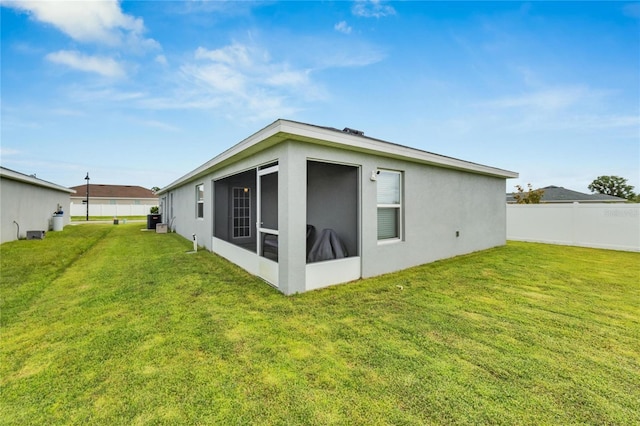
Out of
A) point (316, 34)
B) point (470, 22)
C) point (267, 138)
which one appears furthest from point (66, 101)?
point (470, 22)

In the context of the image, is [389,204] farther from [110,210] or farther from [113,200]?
[113,200]

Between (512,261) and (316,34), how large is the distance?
8.72 meters

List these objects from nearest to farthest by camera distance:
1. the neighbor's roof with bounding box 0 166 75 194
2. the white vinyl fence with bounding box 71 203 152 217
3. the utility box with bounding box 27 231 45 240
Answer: the neighbor's roof with bounding box 0 166 75 194
the utility box with bounding box 27 231 45 240
the white vinyl fence with bounding box 71 203 152 217

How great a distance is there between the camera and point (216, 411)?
181cm

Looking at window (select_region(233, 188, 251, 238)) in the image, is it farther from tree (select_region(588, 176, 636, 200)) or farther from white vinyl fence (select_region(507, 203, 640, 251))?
tree (select_region(588, 176, 636, 200))

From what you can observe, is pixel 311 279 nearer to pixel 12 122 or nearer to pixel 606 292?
pixel 606 292

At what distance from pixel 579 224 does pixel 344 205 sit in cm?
934

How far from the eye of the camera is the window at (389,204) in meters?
5.56

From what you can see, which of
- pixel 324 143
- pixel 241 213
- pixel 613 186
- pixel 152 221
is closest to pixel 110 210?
pixel 152 221

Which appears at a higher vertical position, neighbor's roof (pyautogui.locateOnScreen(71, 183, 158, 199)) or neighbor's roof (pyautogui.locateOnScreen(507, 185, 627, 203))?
neighbor's roof (pyautogui.locateOnScreen(71, 183, 158, 199))

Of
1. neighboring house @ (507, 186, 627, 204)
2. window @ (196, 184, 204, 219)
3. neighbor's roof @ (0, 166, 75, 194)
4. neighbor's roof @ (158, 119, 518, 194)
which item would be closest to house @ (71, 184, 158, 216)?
neighbor's roof @ (0, 166, 75, 194)

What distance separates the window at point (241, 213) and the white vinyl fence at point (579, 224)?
10.7m

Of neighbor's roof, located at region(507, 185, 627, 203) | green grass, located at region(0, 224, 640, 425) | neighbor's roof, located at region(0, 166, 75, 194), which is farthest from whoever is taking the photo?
neighbor's roof, located at region(507, 185, 627, 203)

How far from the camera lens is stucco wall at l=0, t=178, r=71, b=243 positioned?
943 cm
